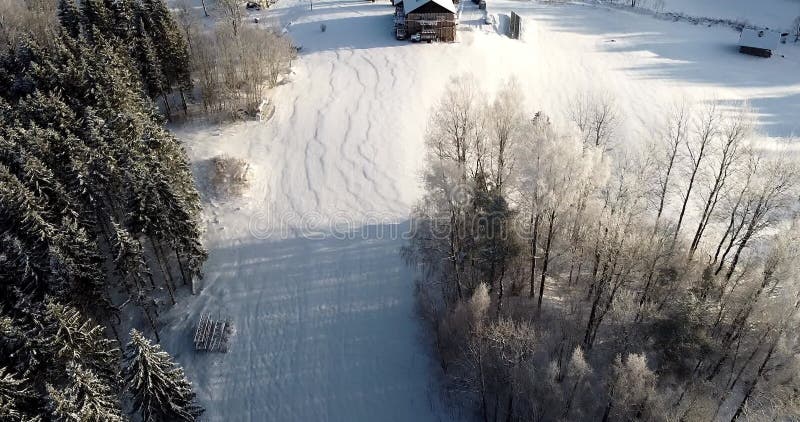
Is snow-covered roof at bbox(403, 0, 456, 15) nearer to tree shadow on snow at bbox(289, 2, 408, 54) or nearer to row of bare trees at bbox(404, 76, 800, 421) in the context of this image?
tree shadow on snow at bbox(289, 2, 408, 54)

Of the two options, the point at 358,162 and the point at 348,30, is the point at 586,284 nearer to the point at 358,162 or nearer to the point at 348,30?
the point at 358,162

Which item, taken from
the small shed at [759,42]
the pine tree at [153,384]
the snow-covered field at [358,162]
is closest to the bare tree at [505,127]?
the snow-covered field at [358,162]

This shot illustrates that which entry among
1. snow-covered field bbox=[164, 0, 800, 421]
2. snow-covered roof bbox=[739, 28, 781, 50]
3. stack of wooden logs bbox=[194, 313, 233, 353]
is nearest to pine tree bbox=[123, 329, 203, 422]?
snow-covered field bbox=[164, 0, 800, 421]

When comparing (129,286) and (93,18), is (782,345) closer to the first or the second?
(129,286)

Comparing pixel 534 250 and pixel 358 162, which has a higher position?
pixel 358 162

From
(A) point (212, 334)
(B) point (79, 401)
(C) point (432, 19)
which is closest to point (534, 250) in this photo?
(A) point (212, 334)

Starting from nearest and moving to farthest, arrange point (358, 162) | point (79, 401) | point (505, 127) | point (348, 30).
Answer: point (79, 401) < point (505, 127) < point (358, 162) < point (348, 30)

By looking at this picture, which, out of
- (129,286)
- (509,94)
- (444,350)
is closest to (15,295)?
(129,286)
